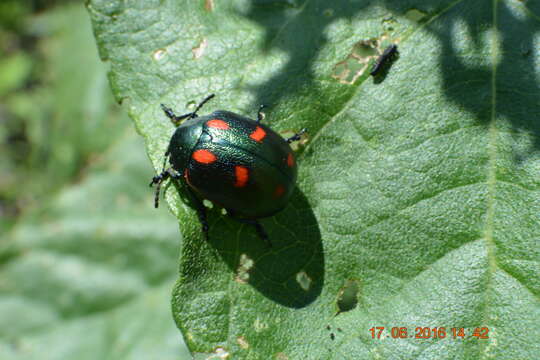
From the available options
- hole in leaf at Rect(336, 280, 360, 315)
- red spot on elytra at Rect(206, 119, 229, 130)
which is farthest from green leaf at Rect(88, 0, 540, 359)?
red spot on elytra at Rect(206, 119, 229, 130)

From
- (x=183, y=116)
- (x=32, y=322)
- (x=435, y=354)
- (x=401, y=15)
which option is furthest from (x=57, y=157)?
(x=435, y=354)

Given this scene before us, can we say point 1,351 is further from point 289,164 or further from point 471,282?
point 471,282

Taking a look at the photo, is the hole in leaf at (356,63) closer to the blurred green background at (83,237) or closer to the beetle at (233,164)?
the beetle at (233,164)

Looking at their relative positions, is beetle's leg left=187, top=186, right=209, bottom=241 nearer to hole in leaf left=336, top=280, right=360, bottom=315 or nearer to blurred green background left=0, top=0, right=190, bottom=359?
hole in leaf left=336, top=280, right=360, bottom=315
